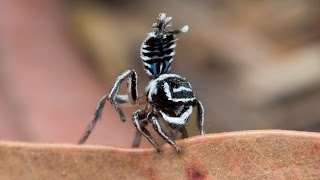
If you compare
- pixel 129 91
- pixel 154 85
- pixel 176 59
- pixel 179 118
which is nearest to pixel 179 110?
pixel 179 118

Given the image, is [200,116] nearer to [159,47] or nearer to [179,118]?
[179,118]

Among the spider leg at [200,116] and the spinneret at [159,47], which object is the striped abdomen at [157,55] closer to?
the spinneret at [159,47]

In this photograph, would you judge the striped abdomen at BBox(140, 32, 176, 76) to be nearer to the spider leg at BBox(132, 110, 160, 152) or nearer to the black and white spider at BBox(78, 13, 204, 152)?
the black and white spider at BBox(78, 13, 204, 152)

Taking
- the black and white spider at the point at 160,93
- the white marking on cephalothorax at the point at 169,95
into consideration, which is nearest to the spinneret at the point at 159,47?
the black and white spider at the point at 160,93

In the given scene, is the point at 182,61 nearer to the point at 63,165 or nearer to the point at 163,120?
the point at 163,120

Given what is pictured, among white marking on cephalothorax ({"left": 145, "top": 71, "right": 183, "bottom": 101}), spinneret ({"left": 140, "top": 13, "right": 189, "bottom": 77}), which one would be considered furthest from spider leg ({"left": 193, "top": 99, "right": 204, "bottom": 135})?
spinneret ({"left": 140, "top": 13, "right": 189, "bottom": 77})

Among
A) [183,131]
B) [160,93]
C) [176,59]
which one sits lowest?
[176,59]
